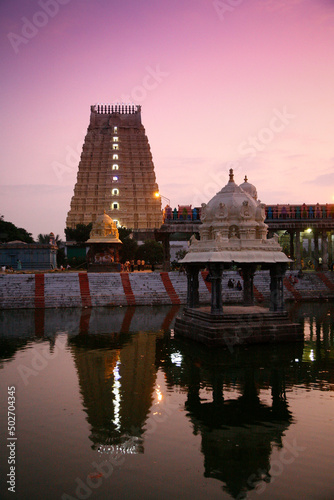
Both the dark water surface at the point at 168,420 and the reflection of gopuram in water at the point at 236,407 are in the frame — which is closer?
the dark water surface at the point at 168,420

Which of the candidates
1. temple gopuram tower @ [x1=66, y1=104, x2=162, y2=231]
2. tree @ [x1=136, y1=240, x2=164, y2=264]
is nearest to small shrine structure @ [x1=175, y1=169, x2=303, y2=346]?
tree @ [x1=136, y1=240, x2=164, y2=264]

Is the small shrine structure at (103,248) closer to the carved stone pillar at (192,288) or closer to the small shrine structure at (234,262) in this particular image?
the carved stone pillar at (192,288)

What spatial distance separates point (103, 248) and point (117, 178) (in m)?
43.2

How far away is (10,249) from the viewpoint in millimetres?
54406

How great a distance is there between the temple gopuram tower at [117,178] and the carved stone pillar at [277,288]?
213ft

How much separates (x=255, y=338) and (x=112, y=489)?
12.1m

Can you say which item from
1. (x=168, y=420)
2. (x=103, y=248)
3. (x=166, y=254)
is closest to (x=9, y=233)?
(x=103, y=248)

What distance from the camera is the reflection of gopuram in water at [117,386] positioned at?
10359 millimetres

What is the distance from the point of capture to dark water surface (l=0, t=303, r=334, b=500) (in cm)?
837

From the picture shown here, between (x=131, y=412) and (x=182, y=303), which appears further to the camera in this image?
(x=182, y=303)

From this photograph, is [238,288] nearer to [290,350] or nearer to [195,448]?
[290,350]

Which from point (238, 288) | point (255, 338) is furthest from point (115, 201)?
point (255, 338)

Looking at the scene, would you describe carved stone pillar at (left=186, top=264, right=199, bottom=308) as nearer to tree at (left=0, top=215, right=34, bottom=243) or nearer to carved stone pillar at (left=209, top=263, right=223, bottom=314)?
carved stone pillar at (left=209, top=263, right=223, bottom=314)

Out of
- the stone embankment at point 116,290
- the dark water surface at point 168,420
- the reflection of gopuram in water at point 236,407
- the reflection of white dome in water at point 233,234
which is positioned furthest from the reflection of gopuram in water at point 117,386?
the stone embankment at point 116,290
